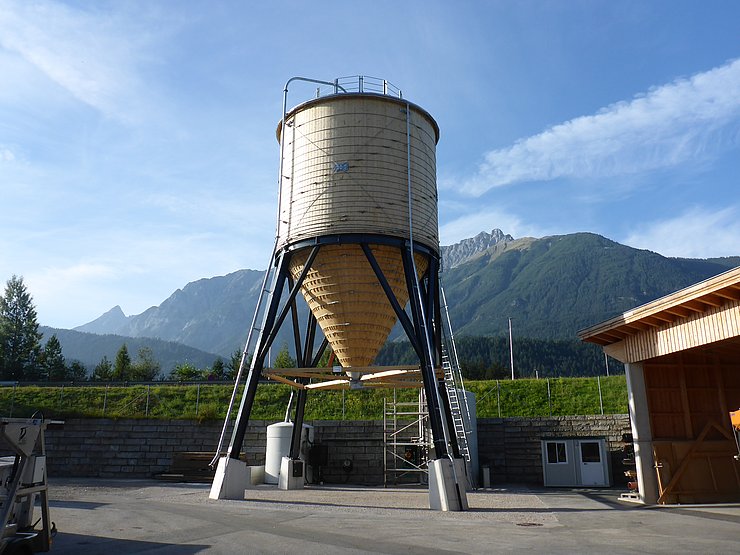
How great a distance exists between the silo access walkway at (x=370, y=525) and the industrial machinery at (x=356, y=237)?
2.91 meters

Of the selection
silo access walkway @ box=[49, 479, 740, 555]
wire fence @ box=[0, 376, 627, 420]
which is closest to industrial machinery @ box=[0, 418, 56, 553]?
silo access walkway @ box=[49, 479, 740, 555]

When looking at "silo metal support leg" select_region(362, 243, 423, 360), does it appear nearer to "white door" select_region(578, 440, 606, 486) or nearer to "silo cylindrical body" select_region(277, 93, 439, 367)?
"silo cylindrical body" select_region(277, 93, 439, 367)

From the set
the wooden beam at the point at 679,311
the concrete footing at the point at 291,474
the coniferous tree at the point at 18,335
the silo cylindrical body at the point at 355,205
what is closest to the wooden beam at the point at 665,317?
the wooden beam at the point at 679,311

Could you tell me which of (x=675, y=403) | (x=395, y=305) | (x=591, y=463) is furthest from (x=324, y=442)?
(x=675, y=403)

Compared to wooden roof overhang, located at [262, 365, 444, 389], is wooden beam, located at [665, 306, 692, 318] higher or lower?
higher

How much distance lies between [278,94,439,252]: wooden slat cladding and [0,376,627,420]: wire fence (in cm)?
1436

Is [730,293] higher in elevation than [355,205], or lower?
lower

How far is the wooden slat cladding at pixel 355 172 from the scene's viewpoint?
1862 centimetres

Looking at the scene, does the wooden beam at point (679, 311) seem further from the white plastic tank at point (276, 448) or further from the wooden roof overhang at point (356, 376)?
the white plastic tank at point (276, 448)

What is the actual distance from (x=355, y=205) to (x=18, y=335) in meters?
60.7

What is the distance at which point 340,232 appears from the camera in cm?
1836

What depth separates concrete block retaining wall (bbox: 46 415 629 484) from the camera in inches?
998

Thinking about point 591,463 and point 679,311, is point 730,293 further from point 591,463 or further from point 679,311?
point 591,463

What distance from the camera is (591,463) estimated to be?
23.4m
